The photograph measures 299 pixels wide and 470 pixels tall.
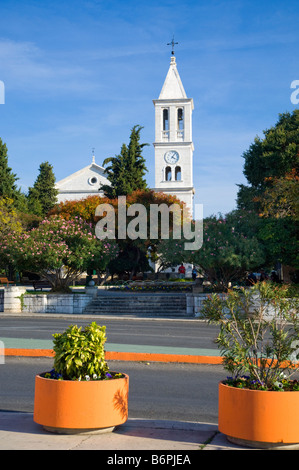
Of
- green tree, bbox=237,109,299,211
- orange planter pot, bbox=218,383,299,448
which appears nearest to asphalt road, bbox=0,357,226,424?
orange planter pot, bbox=218,383,299,448

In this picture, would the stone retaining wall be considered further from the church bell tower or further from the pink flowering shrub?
the church bell tower

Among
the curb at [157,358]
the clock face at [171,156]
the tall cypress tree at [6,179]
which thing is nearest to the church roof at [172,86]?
the clock face at [171,156]

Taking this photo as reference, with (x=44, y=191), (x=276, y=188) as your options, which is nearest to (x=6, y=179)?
(x=44, y=191)

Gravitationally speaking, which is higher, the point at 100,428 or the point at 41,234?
the point at 41,234

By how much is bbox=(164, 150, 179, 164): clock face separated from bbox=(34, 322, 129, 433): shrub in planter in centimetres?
6015

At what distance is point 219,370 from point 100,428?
17.4ft

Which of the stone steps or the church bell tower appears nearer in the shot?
the stone steps

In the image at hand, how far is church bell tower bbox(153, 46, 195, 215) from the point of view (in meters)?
63.8

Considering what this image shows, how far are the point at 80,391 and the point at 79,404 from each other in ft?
0.46

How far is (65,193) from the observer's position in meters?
71.2

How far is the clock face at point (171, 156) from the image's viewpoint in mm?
64500

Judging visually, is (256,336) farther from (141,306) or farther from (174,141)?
(174,141)
